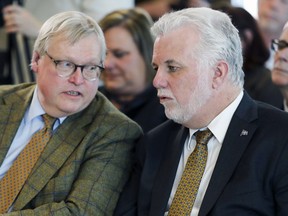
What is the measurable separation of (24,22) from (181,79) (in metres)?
1.81

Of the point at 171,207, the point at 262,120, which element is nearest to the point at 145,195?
the point at 171,207

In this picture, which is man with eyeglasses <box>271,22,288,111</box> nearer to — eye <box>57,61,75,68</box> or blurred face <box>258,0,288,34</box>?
eye <box>57,61,75,68</box>

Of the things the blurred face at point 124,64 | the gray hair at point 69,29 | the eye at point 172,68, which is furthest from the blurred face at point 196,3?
the eye at point 172,68

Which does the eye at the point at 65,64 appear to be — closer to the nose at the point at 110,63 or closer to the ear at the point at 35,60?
the ear at the point at 35,60

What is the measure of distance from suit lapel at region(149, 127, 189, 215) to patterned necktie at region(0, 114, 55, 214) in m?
0.53

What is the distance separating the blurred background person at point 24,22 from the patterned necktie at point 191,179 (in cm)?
175

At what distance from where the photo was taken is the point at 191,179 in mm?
2646

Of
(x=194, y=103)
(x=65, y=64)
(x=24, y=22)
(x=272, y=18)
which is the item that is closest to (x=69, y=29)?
(x=65, y=64)

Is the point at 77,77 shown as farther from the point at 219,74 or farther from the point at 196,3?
the point at 196,3

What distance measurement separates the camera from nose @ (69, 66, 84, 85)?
2865 mm

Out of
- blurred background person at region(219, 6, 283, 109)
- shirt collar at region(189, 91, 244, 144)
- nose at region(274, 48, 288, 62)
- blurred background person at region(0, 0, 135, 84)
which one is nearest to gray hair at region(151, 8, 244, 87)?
shirt collar at region(189, 91, 244, 144)

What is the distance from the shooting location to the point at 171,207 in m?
2.68

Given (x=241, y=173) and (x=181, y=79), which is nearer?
(x=241, y=173)

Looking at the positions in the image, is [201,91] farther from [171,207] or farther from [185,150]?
[171,207]
